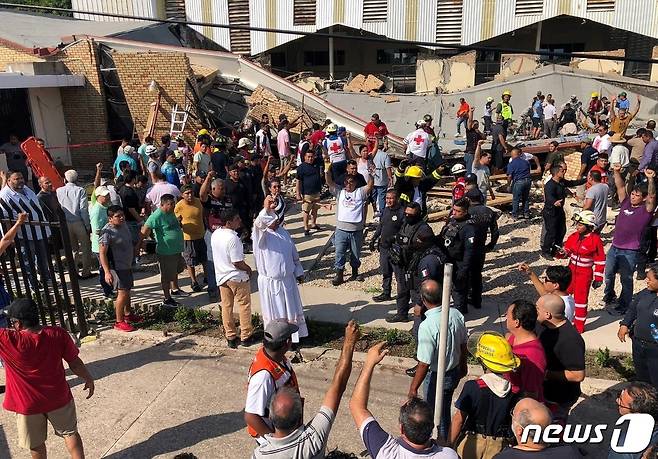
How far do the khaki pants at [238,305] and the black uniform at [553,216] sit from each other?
16.8 ft

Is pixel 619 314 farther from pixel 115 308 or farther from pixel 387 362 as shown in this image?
pixel 115 308

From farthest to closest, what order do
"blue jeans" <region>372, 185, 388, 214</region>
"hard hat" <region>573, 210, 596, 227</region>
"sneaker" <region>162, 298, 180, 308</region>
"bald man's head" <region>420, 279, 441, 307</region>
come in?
1. "blue jeans" <region>372, 185, 388, 214</region>
2. "sneaker" <region>162, 298, 180, 308</region>
3. "hard hat" <region>573, 210, 596, 227</region>
4. "bald man's head" <region>420, 279, 441, 307</region>

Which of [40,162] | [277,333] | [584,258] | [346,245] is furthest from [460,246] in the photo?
[40,162]

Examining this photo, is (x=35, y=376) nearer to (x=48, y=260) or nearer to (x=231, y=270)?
(x=231, y=270)

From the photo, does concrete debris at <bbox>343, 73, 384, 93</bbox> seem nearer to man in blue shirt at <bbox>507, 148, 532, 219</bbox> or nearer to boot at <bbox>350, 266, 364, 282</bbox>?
man in blue shirt at <bbox>507, 148, 532, 219</bbox>

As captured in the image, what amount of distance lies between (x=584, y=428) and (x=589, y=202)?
4.27 metres

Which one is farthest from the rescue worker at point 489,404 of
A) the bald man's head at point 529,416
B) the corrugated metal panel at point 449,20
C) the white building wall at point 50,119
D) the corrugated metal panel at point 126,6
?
the corrugated metal panel at point 126,6

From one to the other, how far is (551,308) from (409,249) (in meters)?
2.38

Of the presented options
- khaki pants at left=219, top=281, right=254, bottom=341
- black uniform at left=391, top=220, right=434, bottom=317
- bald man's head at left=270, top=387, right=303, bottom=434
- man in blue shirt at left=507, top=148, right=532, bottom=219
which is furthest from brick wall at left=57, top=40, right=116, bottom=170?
bald man's head at left=270, top=387, right=303, bottom=434

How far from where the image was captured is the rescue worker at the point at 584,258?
620cm

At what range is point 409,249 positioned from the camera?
6.32 m

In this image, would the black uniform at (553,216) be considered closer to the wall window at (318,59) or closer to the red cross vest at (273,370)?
the red cross vest at (273,370)

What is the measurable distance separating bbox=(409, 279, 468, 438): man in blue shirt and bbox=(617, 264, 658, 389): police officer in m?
1.59

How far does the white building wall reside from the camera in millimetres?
16391
